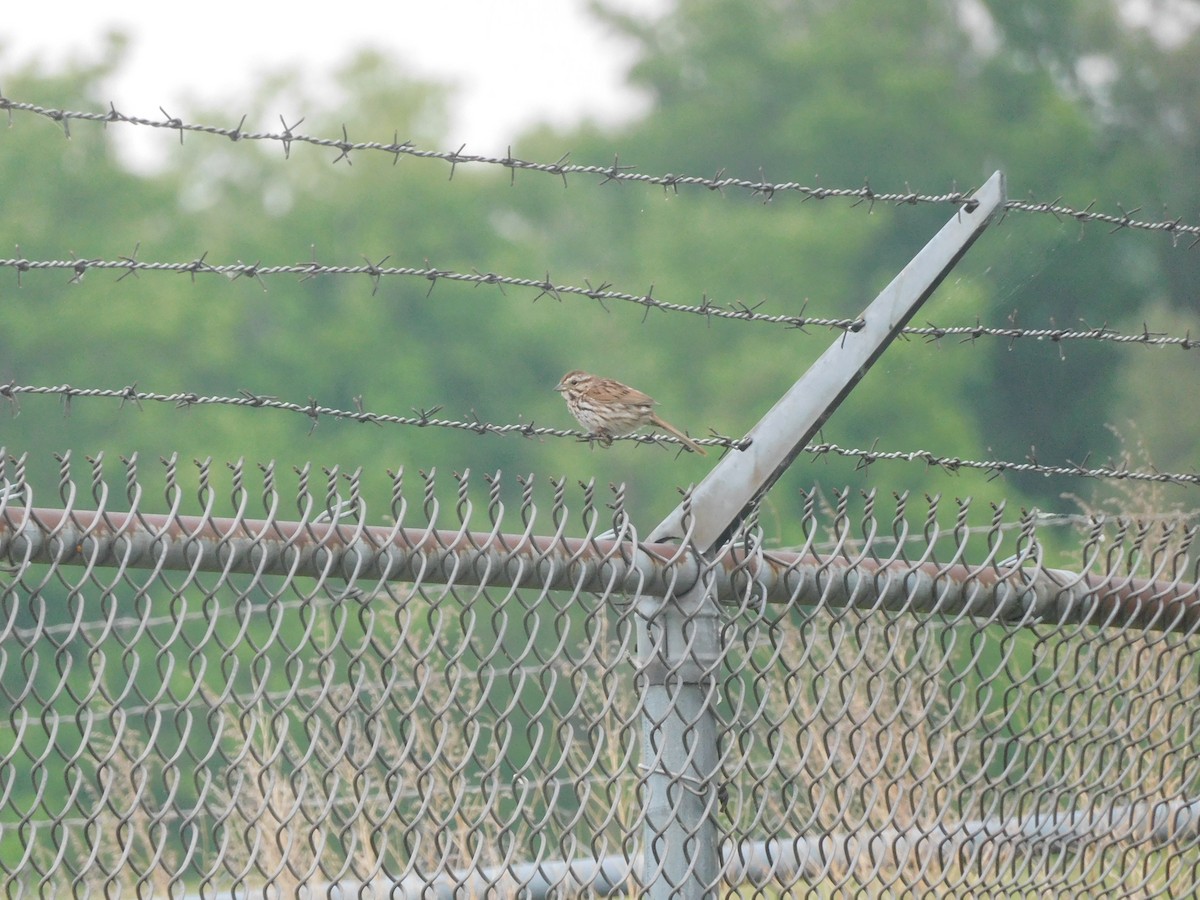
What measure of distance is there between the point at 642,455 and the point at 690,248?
10.1 m

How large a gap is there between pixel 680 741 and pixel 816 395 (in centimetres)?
79

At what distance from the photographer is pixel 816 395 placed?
3.74 metres

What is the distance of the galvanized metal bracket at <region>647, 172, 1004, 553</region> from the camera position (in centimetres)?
353

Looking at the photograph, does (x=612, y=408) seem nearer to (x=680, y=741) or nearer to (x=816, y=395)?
(x=816, y=395)

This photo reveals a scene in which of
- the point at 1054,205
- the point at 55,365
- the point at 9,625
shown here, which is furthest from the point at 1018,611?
the point at 55,365

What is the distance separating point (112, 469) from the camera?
29.6 m

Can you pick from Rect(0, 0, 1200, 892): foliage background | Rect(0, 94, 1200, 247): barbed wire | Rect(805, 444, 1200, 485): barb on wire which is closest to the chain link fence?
Rect(805, 444, 1200, 485): barb on wire

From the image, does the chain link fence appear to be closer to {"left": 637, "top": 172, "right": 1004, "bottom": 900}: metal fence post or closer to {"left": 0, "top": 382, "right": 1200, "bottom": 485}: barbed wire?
{"left": 637, "top": 172, "right": 1004, "bottom": 900}: metal fence post

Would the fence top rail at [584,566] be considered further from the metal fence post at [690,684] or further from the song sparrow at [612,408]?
the song sparrow at [612,408]

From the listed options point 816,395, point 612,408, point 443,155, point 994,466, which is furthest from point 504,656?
point 612,408

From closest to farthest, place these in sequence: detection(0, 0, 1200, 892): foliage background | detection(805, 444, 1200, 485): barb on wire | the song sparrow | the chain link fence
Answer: the chain link fence → detection(805, 444, 1200, 485): barb on wire → the song sparrow → detection(0, 0, 1200, 892): foliage background

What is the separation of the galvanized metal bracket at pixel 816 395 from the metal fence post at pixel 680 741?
0.15 metres

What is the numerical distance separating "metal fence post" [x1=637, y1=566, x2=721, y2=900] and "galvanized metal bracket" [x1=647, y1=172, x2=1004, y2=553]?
151 millimetres

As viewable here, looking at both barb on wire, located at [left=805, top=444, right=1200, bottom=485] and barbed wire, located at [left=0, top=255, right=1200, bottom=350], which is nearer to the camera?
barbed wire, located at [left=0, top=255, right=1200, bottom=350]
